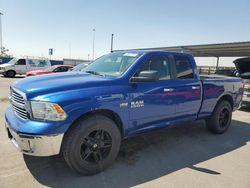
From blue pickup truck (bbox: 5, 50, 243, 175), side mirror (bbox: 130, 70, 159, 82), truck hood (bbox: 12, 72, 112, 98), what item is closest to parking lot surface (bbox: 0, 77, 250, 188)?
blue pickup truck (bbox: 5, 50, 243, 175)

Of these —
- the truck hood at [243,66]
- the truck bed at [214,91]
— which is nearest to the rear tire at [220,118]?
the truck bed at [214,91]

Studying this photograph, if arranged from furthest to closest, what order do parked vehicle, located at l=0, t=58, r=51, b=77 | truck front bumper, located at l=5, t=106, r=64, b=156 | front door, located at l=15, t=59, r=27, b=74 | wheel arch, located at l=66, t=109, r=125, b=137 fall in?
front door, located at l=15, t=59, r=27, b=74, parked vehicle, located at l=0, t=58, r=51, b=77, wheel arch, located at l=66, t=109, r=125, b=137, truck front bumper, located at l=5, t=106, r=64, b=156

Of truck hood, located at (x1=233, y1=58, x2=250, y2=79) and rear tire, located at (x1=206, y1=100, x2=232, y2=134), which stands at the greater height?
truck hood, located at (x1=233, y1=58, x2=250, y2=79)

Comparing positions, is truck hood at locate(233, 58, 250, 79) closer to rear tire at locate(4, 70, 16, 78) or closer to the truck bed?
the truck bed

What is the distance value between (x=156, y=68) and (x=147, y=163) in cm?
171

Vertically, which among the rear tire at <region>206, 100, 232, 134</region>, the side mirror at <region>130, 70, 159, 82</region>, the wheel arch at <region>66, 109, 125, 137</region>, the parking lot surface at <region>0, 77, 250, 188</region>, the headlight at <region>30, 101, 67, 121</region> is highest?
the side mirror at <region>130, 70, 159, 82</region>

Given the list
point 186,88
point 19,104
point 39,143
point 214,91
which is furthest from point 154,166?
point 214,91

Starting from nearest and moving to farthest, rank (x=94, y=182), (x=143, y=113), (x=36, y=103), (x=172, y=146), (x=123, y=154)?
1. (x=36, y=103)
2. (x=94, y=182)
3. (x=143, y=113)
4. (x=123, y=154)
5. (x=172, y=146)

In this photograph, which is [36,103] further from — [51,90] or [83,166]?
[83,166]

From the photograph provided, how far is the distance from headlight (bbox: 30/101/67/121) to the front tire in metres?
0.32

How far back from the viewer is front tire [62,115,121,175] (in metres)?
3.30

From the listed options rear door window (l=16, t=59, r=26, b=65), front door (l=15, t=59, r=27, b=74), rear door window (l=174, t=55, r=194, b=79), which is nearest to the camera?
rear door window (l=174, t=55, r=194, b=79)

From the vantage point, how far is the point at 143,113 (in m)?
4.05

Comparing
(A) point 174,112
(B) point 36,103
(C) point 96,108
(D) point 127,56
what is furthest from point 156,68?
(B) point 36,103
